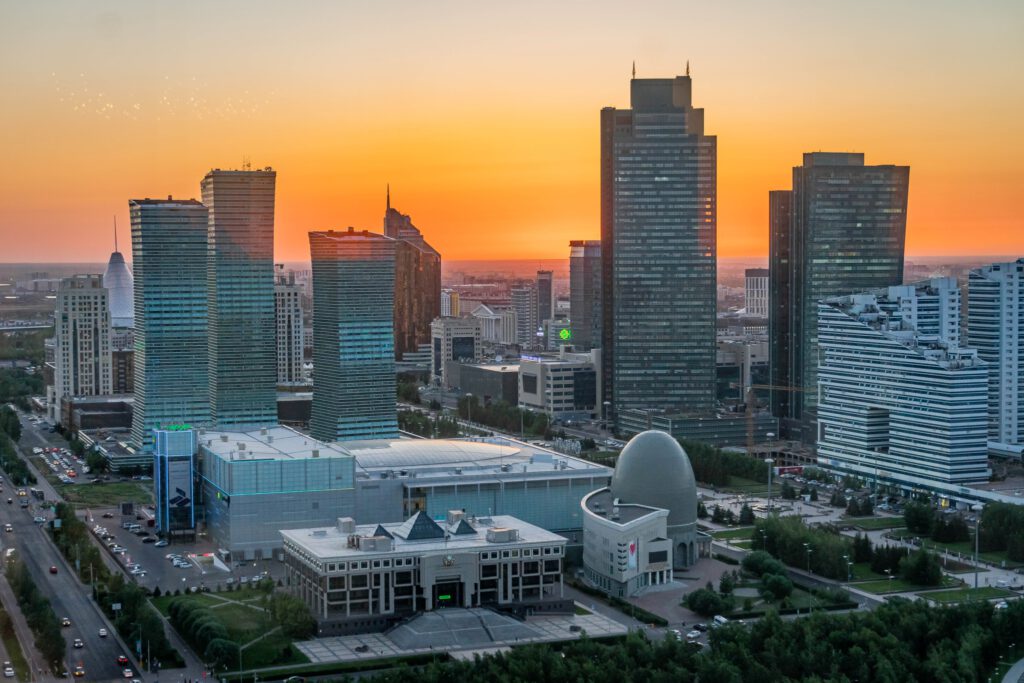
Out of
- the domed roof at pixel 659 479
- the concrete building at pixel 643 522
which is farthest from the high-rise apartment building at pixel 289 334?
the domed roof at pixel 659 479

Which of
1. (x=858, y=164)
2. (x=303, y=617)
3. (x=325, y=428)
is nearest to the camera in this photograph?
(x=303, y=617)

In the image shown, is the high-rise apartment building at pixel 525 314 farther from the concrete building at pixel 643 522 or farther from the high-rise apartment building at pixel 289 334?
the concrete building at pixel 643 522

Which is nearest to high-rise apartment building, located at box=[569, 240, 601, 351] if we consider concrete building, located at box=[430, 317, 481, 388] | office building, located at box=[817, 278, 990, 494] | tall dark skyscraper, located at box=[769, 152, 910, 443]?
concrete building, located at box=[430, 317, 481, 388]

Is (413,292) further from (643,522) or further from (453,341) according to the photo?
(643,522)

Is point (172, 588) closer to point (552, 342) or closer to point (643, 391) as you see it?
point (643, 391)

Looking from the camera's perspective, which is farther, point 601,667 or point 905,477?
point 905,477

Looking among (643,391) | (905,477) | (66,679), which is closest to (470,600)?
(66,679)
